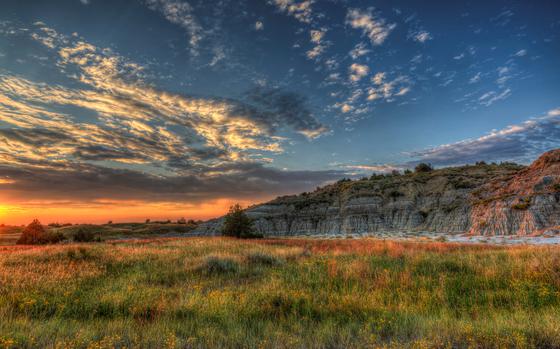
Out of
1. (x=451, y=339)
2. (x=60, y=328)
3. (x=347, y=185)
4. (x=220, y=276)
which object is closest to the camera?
(x=451, y=339)

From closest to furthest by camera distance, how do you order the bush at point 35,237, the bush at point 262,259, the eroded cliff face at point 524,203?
1. the bush at point 262,259
2. the eroded cliff face at point 524,203
3. the bush at point 35,237

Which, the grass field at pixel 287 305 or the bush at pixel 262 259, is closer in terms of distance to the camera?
the grass field at pixel 287 305

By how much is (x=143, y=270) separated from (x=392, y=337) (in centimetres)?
1068

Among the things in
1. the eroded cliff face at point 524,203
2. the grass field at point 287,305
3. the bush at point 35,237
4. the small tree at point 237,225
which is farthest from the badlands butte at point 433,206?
the grass field at point 287,305

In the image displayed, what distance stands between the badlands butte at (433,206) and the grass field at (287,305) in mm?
24131

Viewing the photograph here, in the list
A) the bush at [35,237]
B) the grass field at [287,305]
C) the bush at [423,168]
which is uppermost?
the bush at [423,168]

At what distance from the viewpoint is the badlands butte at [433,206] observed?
102 feet

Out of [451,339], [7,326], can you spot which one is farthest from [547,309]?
[7,326]

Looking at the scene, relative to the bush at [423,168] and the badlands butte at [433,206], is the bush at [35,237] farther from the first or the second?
the bush at [423,168]

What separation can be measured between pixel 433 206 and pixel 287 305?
45574 millimetres

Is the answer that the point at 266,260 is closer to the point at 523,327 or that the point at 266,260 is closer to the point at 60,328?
the point at 60,328

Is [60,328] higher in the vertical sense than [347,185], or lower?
lower

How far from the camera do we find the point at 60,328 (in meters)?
5.45

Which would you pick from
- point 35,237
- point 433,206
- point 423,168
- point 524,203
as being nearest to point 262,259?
point 35,237
